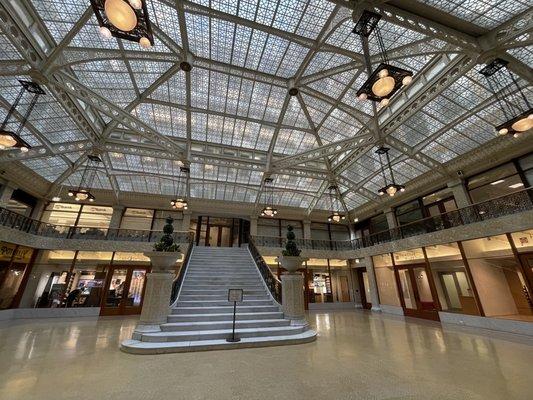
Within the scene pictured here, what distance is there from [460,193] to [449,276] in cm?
409

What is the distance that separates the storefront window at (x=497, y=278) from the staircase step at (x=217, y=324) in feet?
28.6

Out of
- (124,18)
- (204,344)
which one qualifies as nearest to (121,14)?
(124,18)

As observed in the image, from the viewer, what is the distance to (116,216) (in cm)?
1480

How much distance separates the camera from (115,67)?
9008 mm

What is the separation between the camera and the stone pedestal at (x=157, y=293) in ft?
19.6

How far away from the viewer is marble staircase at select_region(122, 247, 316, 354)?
17.6 ft

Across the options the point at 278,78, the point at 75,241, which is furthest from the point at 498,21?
the point at 75,241

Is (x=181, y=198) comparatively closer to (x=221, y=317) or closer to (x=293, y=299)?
(x=221, y=317)

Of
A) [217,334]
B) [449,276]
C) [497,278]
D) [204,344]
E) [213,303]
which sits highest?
[449,276]

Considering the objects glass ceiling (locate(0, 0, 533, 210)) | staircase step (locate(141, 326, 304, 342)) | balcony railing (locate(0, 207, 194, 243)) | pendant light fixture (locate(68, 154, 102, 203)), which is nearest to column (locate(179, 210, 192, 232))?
balcony railing (locate(0, 207, 194, 243))

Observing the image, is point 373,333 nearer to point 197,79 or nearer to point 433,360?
point 433,360

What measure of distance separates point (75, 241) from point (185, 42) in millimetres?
11829

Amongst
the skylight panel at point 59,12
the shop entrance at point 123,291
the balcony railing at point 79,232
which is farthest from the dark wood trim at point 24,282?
the skylight panel at point 59,12

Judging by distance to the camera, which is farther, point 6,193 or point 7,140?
point 6,193
